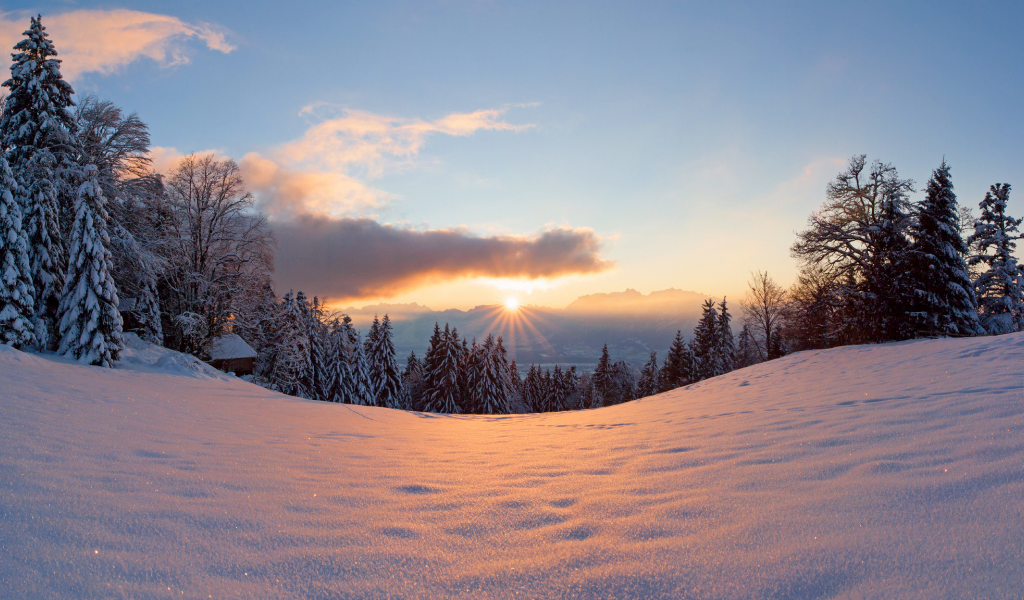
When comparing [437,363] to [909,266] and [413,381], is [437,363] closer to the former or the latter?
[413,381]

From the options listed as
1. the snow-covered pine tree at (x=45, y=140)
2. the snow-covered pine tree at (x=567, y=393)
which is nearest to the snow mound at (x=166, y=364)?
the snow-covered pine tree at (x=45, y=140)

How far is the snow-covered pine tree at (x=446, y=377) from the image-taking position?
43688 mm

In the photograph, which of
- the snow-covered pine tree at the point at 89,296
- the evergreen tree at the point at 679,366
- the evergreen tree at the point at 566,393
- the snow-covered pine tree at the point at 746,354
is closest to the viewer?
the snow-covered pine tree at the point at 89,296

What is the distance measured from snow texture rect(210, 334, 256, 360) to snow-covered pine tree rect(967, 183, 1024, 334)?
41994mm

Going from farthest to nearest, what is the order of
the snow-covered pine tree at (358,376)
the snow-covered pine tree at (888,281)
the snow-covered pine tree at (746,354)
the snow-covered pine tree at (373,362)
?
the snow-covered pine tree at (746,354)
the snow-covered pine tree at (373,362)
the snow-covered pine tree at (358,376)
the snow-covered pine tree at (888,281)

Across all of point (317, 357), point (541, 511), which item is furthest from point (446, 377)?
point (541, 511)

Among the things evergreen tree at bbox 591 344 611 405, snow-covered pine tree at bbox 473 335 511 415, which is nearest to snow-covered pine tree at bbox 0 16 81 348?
snow-covered pine tree at bbox 473 335 511 415

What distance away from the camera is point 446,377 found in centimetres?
4350

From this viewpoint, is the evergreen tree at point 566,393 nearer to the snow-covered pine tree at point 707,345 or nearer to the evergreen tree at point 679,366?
the evergreen tree at point 679,366

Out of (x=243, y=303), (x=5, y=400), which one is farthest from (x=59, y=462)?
(x=243, y=303)

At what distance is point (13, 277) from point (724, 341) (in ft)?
172

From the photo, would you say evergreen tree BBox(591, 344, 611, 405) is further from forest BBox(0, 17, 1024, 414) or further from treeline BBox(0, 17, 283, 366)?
treeline BBox(0, 17, 283, 366)

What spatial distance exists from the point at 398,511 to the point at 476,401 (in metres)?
42.0

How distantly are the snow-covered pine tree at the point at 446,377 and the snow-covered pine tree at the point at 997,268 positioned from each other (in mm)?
38939
